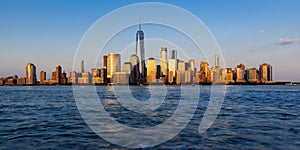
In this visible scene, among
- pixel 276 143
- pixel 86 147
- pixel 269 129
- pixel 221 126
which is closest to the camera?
pixel 86 147

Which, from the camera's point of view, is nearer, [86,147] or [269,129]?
[86,147]

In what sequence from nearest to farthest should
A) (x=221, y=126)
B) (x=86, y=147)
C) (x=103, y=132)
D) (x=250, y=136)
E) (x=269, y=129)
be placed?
(x=86, y=147), (x=250, y=136), (x=103, y=132), (x=269, y=129), (x=221, y=126)

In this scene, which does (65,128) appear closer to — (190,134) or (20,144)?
(20,144)

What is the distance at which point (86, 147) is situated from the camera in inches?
540

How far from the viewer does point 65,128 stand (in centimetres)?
1950

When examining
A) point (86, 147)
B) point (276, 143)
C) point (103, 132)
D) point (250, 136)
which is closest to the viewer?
point (86, 147)

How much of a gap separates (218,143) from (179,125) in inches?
246

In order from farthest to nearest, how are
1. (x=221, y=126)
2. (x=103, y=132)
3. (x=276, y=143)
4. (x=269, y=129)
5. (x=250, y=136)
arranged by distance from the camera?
(x=221, y=126), (x=269, y=129), (x=103, y=132), (x=250, y=136), (x=276, y=143)

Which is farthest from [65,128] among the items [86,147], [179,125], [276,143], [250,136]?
[276,143]

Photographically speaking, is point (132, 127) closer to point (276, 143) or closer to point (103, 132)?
point (103, 132)

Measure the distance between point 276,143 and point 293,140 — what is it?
5.10 ft

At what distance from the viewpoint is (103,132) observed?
17938 millimetres

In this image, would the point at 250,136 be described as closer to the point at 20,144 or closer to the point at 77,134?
the point at 77,134

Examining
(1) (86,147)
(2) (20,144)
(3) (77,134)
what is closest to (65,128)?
(3) (77,134)
